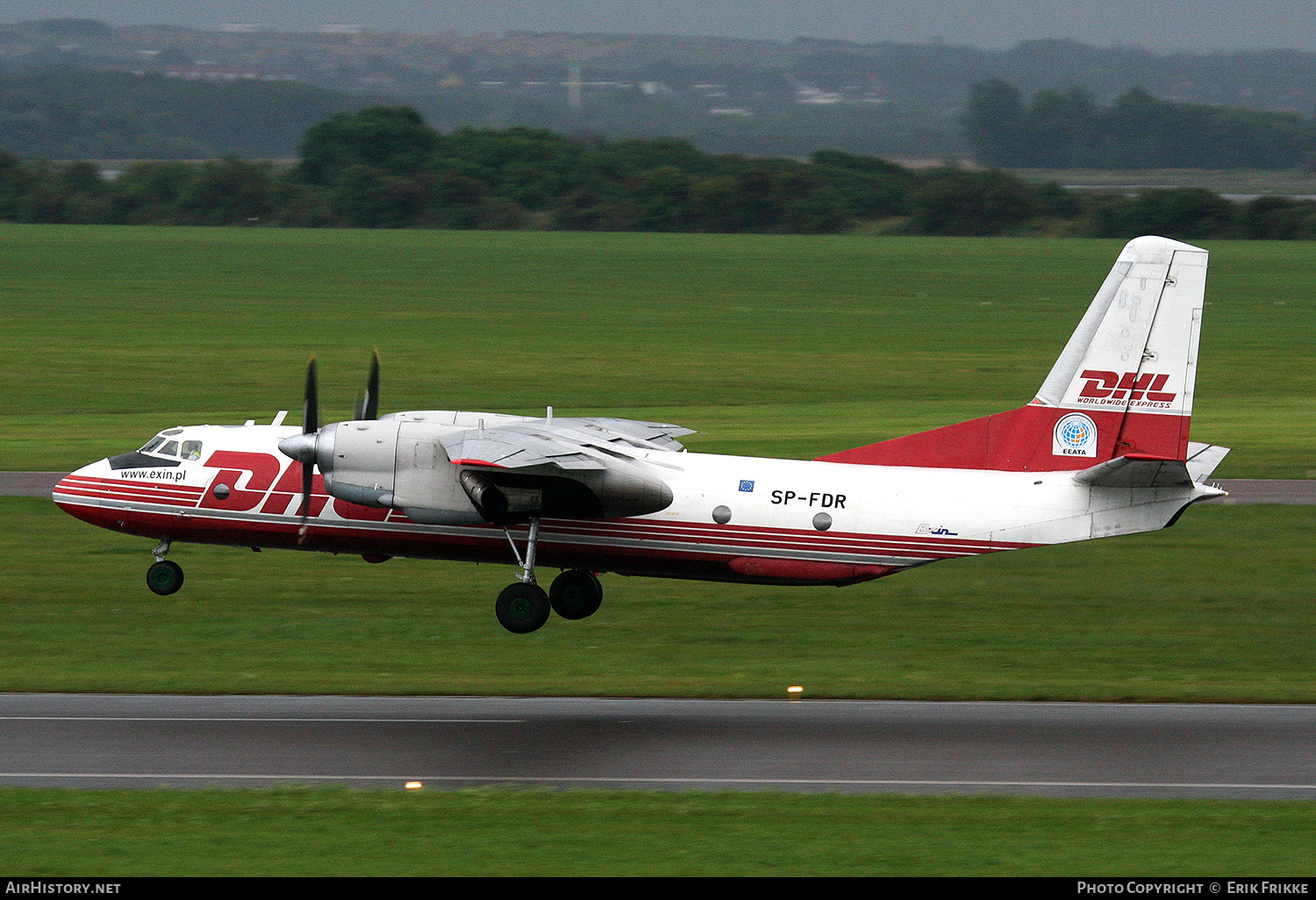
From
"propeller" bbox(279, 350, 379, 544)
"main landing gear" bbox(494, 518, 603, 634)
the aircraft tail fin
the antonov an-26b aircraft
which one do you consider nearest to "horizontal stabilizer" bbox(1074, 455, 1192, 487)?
the antonov an-26b aircraft

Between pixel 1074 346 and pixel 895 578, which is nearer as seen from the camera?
pixel 1074 346

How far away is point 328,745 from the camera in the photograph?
20.9 meters

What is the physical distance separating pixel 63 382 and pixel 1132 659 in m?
47.2

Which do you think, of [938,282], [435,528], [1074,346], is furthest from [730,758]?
[938,282]

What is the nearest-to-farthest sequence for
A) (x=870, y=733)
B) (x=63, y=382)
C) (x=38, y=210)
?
(x=870, y=733)
(x=63, y=382)
(x=38, y=210)

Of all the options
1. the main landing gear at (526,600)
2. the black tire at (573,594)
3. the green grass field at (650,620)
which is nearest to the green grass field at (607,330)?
the green grass field at (650,620)

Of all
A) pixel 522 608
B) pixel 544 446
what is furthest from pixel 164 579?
pixel 544 446

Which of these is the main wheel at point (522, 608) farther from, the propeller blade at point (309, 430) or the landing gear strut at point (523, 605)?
the propeller blade at point (309, 430)

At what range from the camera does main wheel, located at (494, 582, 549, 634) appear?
26734mm

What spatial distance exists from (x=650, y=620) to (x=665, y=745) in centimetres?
771

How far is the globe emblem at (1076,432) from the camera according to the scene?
87.4 feet

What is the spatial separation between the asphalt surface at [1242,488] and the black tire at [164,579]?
12.2m
